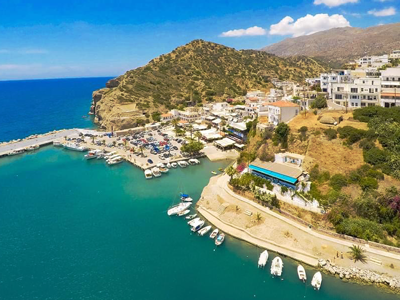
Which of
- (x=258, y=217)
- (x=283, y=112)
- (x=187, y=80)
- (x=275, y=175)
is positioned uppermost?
(x=187, y=80)

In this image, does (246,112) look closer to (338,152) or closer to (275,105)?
(275,105)

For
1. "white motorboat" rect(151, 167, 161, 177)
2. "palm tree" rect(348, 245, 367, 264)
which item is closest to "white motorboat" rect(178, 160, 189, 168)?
"white motorboat" rect(151, 167, 161, 177)

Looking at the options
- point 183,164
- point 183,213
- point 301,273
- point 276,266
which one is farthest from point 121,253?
point 183,164

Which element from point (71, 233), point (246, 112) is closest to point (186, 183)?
point (71, 233)

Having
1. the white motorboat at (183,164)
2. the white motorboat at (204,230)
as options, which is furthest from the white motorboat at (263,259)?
the white motorboat at (183,164)

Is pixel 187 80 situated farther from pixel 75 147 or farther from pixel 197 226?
pixel 197 226

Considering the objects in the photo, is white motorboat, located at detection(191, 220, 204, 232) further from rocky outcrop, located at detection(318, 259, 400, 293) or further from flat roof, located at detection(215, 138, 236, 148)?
flat roof, located at detection(215, 138, 236, 148)

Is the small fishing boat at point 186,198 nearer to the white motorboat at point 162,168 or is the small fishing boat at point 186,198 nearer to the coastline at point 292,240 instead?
the coastline at point 292,240
